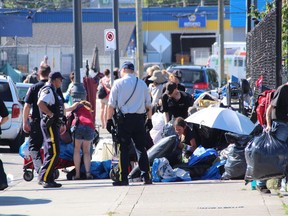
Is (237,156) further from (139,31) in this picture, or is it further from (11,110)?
(139,31)

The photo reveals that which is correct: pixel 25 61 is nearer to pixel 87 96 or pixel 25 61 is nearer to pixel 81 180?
pixel 87 96

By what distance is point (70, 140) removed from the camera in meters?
14.1

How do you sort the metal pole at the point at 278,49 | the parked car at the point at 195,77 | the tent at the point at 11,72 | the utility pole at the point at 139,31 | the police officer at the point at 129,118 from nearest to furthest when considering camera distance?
1. the metal pole at the point at 278,49
2. the police officer at the point at 129,118
3. the utility pole at the point at 139,31
4. the parked car at the point at 195,77
5. the tent at the point at 11,72

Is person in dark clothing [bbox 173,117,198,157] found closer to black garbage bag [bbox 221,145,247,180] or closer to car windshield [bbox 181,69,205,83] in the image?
black garbage bag [bbox 221,145,247,180]

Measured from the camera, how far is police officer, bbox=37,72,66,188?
41.9 feet

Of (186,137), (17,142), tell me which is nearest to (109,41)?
(17,142)

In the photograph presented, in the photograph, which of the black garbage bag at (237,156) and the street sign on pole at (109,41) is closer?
the black garbage bag at (237,156)

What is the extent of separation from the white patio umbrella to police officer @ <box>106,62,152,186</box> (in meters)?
1.71

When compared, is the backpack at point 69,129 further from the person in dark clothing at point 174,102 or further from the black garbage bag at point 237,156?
the black garbage bag at point 237,156

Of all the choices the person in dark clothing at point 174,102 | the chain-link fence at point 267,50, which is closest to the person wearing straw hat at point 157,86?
the chain-link fence at point 267,50

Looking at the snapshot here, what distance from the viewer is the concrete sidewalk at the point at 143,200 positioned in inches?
391

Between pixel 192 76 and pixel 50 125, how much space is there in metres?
19.0

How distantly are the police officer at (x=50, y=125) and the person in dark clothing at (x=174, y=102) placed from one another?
321cm

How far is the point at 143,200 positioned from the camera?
1093cm
